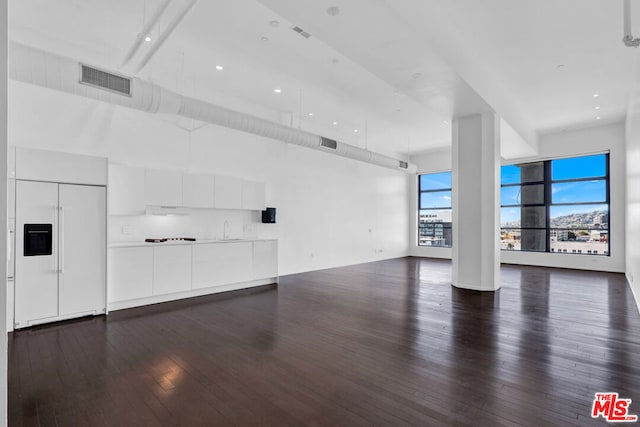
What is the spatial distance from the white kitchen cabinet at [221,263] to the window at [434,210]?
7785 millimetres

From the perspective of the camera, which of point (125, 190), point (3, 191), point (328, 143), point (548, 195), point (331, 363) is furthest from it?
point (548, 195)

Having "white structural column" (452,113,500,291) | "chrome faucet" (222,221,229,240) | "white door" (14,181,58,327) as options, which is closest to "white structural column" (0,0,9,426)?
"white door" (14,181,58,327)

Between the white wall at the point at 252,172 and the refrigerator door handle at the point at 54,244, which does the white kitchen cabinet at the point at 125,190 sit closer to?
the white wall at the point at 252,172

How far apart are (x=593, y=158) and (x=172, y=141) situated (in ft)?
34.5

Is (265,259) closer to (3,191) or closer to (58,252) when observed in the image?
(58,252)

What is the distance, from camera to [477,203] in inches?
248

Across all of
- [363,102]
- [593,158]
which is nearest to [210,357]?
[363,102]

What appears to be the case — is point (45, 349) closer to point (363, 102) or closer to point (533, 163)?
point (363, 102)

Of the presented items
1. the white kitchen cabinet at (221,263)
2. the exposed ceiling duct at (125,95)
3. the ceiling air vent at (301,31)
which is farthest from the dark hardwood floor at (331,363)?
the ceiling air vent at (301,31)

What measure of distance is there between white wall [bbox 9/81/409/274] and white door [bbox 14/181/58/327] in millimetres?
953

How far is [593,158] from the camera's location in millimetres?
8984

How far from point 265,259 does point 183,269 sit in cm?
167

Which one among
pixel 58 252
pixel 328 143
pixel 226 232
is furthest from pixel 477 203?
pixel 58 252

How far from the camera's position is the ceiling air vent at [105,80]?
3638mm
